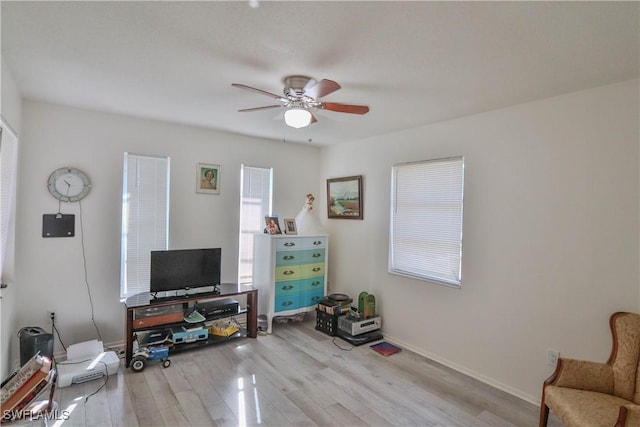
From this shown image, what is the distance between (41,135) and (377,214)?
354 cm

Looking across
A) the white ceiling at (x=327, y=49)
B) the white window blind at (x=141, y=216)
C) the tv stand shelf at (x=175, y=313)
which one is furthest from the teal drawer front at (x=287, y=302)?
the white ceiling at (x=327, y=49)

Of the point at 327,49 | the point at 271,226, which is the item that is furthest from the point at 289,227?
the point at 327,49

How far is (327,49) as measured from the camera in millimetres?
1864

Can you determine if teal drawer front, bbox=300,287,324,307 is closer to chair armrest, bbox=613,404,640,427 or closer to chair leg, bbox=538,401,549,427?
chair leg, bbox=538,401,549,427

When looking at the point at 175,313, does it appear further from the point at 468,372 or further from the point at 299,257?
the point at 468,372

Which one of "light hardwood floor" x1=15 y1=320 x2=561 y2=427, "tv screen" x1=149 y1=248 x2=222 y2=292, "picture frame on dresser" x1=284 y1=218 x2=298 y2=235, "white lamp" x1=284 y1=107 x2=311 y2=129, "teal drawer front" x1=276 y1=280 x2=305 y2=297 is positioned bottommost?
"light hardwood floor" x1=15 y1=320 x2=561 y2=427

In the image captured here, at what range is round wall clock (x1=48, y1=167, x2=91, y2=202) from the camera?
3.07 meters

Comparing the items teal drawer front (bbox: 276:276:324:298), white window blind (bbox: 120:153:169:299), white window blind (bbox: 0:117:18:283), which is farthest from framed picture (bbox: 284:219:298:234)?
white window blind (bbox: 0:117:18:283)

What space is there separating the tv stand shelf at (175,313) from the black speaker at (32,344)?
581 millimetres

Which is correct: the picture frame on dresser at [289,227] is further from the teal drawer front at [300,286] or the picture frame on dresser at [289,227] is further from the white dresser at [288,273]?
the teal drawer front at [300,286]

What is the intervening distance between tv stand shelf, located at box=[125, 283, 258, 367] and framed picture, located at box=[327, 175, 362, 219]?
161 centimetres

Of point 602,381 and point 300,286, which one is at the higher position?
point 300,286

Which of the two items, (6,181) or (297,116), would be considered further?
(6,181)

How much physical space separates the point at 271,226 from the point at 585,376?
3.15m
